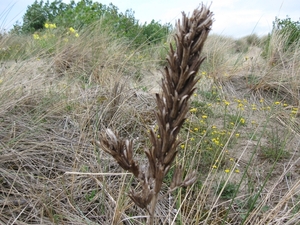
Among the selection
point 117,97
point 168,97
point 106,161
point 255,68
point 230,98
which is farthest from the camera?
point 255,68

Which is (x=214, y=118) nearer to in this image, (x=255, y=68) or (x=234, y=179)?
(x=234, y=179)

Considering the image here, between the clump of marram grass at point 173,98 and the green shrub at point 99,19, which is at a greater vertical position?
the green shrub at point 99,19

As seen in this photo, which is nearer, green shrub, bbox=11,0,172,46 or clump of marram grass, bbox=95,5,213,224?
clump of marram grass, bbox=95,5,213,224

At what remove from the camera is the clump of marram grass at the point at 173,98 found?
71 cm

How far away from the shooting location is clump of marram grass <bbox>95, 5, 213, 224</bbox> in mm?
706

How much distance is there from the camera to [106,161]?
97.9 inches

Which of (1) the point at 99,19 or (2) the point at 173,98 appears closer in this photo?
(2) the point at 173,98

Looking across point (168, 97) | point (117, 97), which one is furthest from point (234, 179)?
point (168, 97)

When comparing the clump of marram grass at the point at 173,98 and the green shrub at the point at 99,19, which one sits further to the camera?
the green shrub at the point at 99,19

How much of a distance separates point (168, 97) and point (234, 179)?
6.91 feet

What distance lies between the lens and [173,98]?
0.72 meters

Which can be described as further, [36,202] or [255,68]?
[255,68]

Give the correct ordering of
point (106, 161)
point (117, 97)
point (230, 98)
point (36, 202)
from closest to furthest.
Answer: point (36, 202)
point (106, 161)
point (117, 97)
point (230, 98)

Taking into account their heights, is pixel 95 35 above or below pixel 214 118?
above
